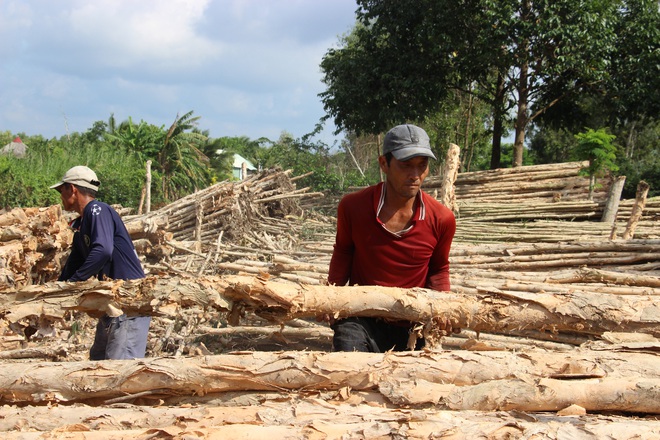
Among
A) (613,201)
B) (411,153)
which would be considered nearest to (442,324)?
(411,153)

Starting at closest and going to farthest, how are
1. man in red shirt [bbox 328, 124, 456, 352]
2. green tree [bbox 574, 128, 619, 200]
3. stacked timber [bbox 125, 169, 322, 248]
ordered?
man in red shirt [bbox 328, 124, 456, 352] < stacked timber [bbox 125, 169, 322, 248] < green tree [bbox 574, 128, 619, 200]

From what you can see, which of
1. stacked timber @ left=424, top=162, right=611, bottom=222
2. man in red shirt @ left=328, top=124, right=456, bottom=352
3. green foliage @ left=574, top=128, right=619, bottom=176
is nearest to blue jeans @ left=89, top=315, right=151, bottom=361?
man in red shirt @ left=328, top=124, right=456, bottom=352

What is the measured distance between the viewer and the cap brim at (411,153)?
255 cm

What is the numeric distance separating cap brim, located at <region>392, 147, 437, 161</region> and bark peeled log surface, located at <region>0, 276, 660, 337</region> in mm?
595

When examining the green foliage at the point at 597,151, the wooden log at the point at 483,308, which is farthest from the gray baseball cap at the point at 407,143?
the green foliage at the point at 597,151

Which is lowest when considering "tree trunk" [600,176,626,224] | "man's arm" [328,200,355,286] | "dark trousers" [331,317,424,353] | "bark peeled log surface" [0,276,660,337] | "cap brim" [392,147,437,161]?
"dark trousers" [331,317,424,353]

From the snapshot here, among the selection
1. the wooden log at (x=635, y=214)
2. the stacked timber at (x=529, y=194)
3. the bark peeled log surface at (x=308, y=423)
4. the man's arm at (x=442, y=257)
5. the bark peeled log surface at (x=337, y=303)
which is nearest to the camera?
the bark peeled log surface at (x=308, y=423)

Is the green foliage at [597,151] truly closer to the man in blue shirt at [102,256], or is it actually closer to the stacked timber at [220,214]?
the stacked timber at [220,214]

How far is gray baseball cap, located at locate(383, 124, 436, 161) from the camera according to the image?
2.57 m

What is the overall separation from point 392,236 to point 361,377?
873 mm

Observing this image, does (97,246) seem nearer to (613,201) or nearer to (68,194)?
(68,194)

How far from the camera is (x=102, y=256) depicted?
344 cm

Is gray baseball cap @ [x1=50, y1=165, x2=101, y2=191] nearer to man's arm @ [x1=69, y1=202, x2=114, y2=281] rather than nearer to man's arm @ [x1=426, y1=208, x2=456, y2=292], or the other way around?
man's arm @ [x1=69, y1=202, x2=114, y2=281]

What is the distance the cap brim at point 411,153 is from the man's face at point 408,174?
49 millimetres
